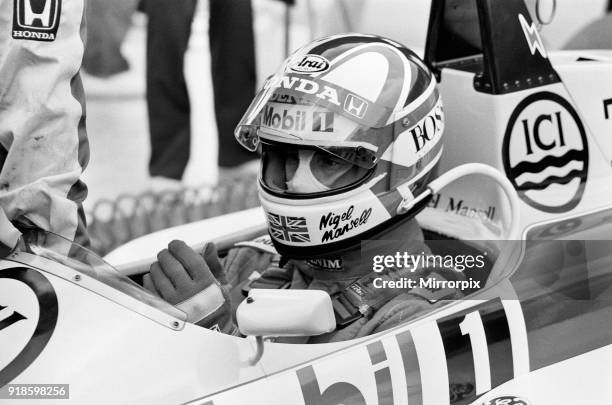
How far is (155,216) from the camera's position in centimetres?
458

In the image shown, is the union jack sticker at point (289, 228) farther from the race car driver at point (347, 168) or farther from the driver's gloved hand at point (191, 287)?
the driver's gloved hand at point (191, 287)

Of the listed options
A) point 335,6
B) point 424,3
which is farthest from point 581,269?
point 335,6

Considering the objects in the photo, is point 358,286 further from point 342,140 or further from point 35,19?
point 35,19

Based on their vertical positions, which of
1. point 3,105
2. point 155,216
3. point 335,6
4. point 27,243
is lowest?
point 155,216

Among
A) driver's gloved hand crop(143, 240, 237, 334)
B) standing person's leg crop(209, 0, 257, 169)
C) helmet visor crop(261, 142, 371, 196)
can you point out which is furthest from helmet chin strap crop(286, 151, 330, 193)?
standing person's leg crop(209, 0, 257, 169)

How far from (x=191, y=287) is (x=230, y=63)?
3.13 m

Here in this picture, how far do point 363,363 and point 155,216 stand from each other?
293 cm

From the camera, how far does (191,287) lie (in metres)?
1.91

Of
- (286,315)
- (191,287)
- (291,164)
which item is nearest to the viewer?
(286,315)

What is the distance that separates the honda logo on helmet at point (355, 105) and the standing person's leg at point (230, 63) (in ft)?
9.48

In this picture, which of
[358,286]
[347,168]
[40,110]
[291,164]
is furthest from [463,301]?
[40,110]

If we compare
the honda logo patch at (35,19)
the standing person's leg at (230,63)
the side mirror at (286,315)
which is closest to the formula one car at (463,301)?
the side mirror at (286,315)

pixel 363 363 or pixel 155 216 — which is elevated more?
pixel 363 363

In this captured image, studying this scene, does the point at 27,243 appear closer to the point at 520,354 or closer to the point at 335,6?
the point at 520,354
